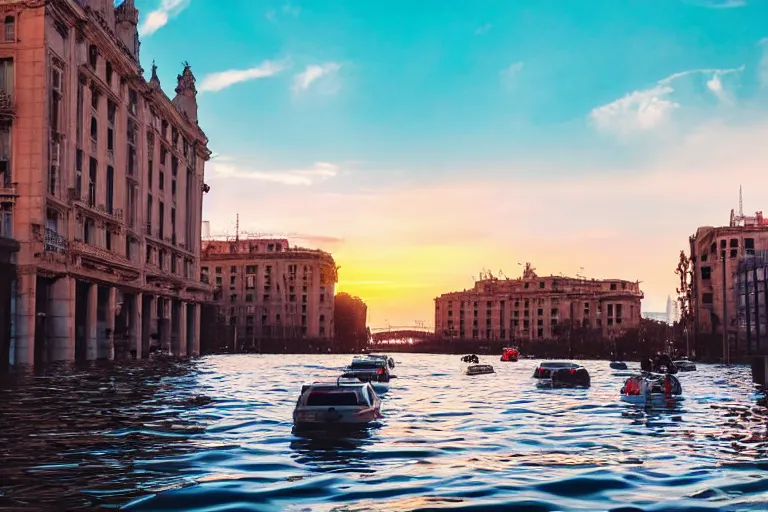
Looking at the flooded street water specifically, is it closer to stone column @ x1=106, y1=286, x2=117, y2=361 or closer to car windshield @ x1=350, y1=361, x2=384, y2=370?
car windshield @ x1=350, y1=361, x2=384, y2=370

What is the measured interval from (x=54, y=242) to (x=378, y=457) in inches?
1951

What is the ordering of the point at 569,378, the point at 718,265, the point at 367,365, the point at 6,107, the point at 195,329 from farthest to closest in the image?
1. the point at 718,265
2. the point at 195,329
3. the point at 569,378
4. the point at 367,365
5. the point at 6,107

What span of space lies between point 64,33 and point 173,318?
162 feet

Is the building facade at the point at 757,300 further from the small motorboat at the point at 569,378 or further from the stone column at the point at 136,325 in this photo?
the stone column at the point at 136,325

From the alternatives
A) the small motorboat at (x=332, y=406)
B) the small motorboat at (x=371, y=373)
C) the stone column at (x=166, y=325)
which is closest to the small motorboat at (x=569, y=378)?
the small motorboat at (x=371, y=373)

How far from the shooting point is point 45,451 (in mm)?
22953

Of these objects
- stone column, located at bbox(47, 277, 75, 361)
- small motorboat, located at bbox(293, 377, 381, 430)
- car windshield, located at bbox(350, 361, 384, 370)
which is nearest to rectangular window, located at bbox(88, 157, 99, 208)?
stone column, located at bbox(47, 277, 75, 361)

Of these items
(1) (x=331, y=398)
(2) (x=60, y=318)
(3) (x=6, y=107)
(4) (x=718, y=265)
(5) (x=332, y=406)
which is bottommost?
(5) (x=332, y=406)

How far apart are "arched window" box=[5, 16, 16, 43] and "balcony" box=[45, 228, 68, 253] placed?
1489cm

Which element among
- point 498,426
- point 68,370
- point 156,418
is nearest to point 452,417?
point 498,426

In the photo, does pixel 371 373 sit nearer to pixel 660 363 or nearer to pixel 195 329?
pixel 660 363

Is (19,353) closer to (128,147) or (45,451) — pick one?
(128,147)

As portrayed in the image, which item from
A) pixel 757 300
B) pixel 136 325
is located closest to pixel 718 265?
pixel 757 300

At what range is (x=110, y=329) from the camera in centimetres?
7956
